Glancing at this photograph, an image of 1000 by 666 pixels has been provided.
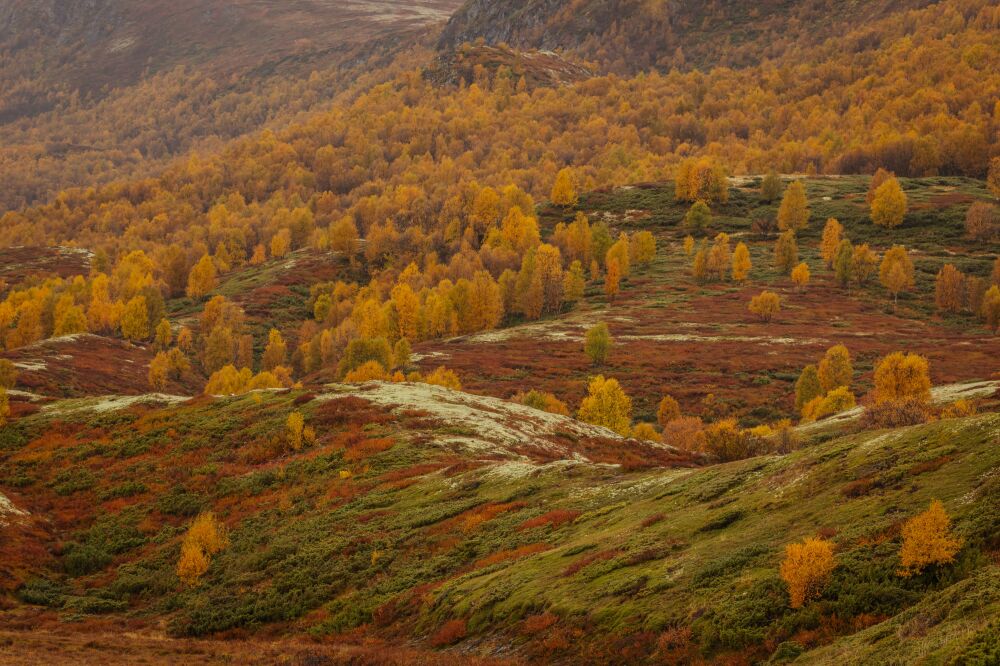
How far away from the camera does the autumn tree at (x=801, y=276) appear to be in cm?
15550

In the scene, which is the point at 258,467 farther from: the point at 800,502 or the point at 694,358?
the point at 694,358

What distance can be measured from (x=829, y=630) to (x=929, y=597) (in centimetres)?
244

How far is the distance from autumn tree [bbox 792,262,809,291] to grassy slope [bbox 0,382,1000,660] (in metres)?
109

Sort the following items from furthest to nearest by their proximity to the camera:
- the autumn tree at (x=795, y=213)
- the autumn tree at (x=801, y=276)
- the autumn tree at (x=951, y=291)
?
the autumn tree at (x=795, y=213) < the autumn tree at (x=801, y=276) < the autumn tree at (x=951, y=291)

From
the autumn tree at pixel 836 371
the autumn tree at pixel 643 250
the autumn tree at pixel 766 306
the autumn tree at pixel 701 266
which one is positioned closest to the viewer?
the autumn tree at pixel 836 371

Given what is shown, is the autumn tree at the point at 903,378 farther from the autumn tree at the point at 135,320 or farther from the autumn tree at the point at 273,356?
the autumn tree at the point at 135,320

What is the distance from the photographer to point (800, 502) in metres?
27.3

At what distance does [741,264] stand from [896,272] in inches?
1242

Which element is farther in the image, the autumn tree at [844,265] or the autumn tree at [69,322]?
the autumn tree at [844,265]

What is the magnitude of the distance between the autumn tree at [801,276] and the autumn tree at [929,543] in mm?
145782

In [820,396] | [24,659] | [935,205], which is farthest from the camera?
[935,205]

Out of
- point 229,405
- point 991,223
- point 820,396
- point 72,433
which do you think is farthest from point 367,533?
point 991,223

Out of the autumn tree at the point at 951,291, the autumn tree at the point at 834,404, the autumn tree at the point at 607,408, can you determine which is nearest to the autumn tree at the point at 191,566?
the autumn tree at the point at 607,408

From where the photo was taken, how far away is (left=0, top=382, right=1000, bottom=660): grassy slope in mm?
20781
